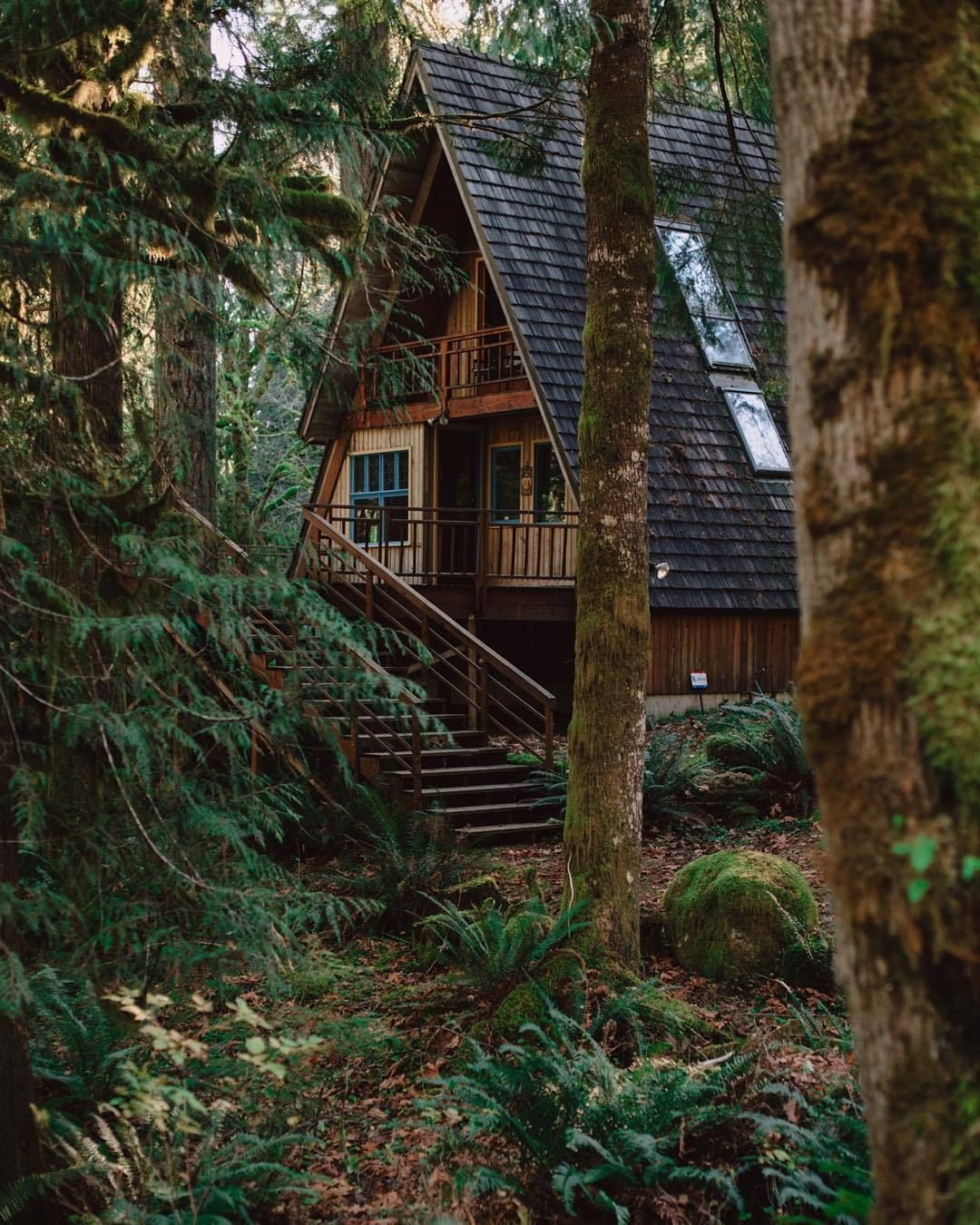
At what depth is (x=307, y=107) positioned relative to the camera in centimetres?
631

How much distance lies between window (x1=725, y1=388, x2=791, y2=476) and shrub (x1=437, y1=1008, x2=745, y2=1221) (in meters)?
13.4

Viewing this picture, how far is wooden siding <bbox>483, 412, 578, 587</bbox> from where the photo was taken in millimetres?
17188

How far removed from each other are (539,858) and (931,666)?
27.7 feet

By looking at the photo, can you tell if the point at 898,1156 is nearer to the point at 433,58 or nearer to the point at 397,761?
the point at 397,761

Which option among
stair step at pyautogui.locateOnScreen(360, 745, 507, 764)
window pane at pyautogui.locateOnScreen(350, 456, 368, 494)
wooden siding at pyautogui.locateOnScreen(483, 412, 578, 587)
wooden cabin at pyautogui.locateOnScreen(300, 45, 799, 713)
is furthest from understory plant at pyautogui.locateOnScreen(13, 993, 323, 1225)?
window pane at pyautogui.locateOnScreen(350, 456, 368, 494)

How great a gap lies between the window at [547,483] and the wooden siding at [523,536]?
0.10 m

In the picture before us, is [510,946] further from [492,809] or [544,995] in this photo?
[492,809]

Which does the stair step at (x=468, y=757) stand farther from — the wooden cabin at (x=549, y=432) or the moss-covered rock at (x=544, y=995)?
the moss-covered rock at (x=544, y=995)

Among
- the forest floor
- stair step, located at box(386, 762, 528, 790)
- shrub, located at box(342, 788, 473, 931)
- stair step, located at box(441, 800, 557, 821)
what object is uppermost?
stair step, located at box(386, 762, 528, 790)

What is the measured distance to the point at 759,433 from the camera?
57.6 feet

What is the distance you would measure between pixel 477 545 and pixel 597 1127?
39.8 feet

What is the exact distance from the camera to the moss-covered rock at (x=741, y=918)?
7527 millimetres

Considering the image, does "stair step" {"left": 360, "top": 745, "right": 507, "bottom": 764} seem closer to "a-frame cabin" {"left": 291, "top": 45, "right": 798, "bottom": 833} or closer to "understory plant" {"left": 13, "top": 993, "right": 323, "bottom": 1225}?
"a-frame cabin" {"left": 291, "top": 45, "right": 798, "bottom": 833}

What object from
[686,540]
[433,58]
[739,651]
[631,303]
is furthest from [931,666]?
[433,58]
